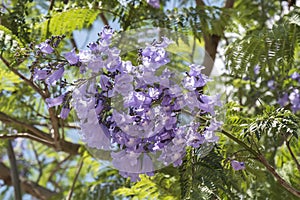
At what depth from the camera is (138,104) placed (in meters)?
1.36

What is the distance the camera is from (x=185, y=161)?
5.03 feet

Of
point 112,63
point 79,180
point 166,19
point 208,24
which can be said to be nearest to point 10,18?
point 166,19

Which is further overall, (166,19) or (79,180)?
(79,180)

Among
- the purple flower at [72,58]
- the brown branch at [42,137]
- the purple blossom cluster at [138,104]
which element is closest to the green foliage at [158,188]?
the brown branch at [42,137]

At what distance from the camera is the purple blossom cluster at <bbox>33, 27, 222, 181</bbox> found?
4.49 ft

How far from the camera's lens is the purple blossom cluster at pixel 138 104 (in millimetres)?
1369

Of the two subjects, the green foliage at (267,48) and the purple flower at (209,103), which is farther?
the green foliage at (267,48)

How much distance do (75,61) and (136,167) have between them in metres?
0.27

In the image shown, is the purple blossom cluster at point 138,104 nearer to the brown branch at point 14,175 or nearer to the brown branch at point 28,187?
the brown branch at point 14,175

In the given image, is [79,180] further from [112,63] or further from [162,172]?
[112,63]

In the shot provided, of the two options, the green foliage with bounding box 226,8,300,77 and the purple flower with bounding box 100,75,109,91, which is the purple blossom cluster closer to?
the purple flower with bounding box 100,75,109,91

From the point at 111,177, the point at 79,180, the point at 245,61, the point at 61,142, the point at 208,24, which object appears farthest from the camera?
the point at 79,180

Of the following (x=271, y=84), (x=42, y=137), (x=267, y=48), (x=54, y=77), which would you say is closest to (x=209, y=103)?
(x=54, y=77)

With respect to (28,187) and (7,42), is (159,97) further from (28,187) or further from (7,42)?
(28,187)
